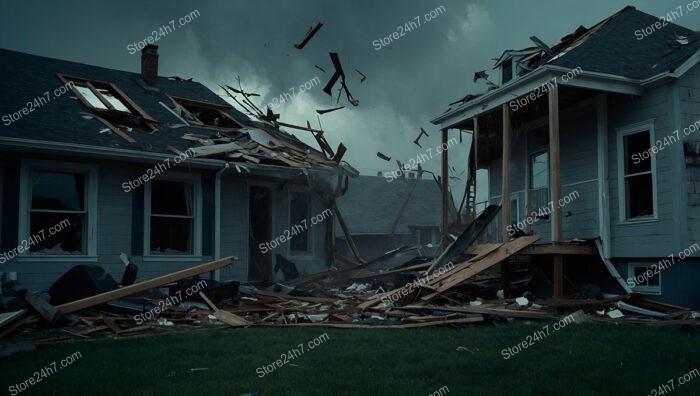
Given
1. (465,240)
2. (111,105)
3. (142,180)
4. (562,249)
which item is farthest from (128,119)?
(562,249)

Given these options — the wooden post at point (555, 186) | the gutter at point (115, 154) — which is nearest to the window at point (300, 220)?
the gutter at point (115, 154)

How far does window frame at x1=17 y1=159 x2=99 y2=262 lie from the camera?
12023 millimetres

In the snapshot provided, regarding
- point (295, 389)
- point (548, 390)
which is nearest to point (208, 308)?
point (295, 389)

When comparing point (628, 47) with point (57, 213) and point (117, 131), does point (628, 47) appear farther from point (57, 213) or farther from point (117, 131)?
point (57, 213)

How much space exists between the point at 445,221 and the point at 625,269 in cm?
460

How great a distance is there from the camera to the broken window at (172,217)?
45.2 feet

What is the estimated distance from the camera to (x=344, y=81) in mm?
14797

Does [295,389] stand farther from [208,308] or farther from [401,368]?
[208,308]

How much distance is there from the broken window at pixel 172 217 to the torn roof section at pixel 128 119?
0.89 meters

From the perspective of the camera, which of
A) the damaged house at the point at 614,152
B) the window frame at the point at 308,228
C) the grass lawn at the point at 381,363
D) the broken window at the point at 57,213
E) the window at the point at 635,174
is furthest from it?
the window frame at the point at 308,228

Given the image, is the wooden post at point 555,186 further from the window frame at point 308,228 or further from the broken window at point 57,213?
the broken window at point 57,213

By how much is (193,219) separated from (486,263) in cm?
666

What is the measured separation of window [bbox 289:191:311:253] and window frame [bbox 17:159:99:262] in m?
5.23

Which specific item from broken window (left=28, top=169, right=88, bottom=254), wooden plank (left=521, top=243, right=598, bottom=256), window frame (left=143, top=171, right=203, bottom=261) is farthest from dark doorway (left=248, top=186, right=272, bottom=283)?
wooden plank (left=521, top=243, right=598, bottom=256)
